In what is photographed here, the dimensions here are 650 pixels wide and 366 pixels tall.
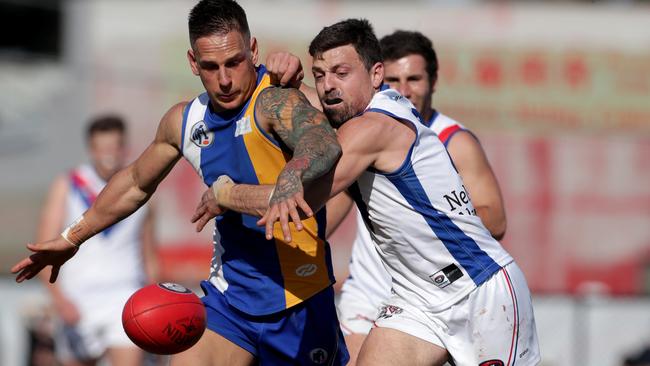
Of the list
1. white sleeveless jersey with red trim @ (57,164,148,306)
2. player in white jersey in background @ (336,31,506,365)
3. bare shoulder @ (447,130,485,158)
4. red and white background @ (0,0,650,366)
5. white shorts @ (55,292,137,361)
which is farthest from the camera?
red and white background @ (0,0,650,366)

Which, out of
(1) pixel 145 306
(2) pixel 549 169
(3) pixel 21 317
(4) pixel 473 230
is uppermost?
(4) pixel 473 230

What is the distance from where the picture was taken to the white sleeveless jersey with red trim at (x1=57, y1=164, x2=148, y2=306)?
385 inches

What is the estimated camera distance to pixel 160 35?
16.5m

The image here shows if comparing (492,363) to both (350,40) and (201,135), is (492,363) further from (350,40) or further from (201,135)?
(201,135)

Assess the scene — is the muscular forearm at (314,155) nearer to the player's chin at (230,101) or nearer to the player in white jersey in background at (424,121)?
the player's chin at (230,101)

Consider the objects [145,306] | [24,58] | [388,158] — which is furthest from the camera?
[24,58]

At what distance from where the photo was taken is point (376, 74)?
5664 millimetres

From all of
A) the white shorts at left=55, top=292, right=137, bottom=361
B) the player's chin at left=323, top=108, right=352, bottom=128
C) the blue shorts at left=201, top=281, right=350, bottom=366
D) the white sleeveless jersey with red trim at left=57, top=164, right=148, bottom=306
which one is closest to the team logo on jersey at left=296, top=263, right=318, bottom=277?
the blue shorts at left=201, top=281, right=350, bottom=366

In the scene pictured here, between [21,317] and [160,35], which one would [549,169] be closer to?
[160,35]

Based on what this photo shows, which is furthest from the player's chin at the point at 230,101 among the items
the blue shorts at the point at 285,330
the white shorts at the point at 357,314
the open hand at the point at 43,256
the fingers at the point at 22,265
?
the white shorts at the point at 357,314

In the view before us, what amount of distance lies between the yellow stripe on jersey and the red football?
19.7 inches

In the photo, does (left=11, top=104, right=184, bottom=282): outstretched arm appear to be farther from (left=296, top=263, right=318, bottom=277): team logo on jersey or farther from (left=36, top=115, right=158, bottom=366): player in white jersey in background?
(left=36, top=115, right=158, bottom=366): player in white jersey in background

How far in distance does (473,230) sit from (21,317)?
7373mm

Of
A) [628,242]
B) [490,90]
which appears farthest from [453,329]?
[490,90]
